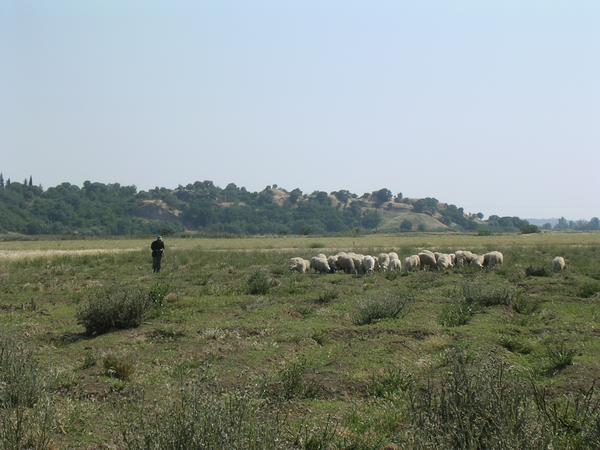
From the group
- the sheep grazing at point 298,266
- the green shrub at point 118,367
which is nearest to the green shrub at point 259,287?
the sheep grazing at point 298,266

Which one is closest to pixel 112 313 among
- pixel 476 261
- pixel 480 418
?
pixel 480 418

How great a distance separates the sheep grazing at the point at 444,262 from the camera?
Result: 30.2 meters

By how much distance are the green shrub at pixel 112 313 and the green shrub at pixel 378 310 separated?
493 centimetres

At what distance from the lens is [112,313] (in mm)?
14352

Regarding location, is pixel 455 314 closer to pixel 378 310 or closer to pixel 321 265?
pixel 378 310

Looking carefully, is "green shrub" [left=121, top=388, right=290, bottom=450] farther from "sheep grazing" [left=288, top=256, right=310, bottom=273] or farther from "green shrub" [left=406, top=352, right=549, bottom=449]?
"sheep grazing" [left=288, top=256, right=310, bottom=273]

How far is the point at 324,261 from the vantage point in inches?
1202

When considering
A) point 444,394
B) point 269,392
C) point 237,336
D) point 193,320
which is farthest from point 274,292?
point 444,394

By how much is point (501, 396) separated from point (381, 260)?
2550cm

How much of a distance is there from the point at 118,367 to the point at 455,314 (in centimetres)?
816

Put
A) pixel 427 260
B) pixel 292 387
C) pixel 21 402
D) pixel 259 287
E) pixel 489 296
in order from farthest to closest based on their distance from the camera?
pixel 427 260
pixel 259 287
pixel 489 296
pixel 292 387
pixel 21 402

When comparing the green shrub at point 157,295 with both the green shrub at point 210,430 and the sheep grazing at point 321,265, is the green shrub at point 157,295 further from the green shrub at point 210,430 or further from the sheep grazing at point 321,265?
the sheep grazing at point 321,265

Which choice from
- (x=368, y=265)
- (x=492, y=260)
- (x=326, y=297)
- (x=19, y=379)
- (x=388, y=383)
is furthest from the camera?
(x=492, y=260)

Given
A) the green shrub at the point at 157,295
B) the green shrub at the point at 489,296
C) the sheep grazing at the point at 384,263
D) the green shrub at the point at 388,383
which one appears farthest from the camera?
the sheep grazing at the point at 384,263
